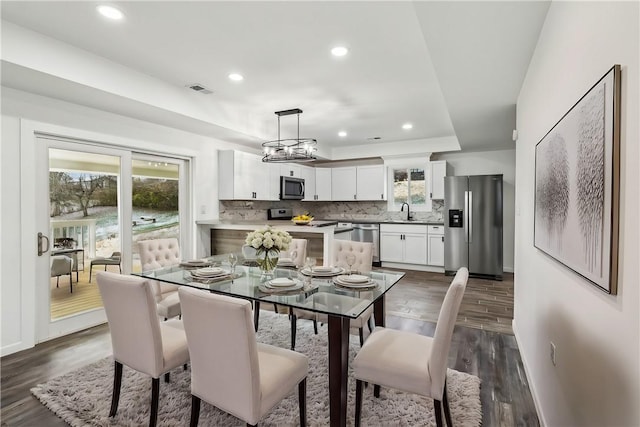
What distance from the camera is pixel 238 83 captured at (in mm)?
3412

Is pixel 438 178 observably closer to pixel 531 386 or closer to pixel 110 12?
pixel 531 386

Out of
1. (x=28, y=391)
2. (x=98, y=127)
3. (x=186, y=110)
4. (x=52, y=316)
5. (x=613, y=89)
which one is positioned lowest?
(x=28, y=391)

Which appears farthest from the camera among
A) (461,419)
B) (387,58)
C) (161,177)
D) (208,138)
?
(208,138)

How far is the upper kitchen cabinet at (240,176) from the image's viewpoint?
500 centimetres

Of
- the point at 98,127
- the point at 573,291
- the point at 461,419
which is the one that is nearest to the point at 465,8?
the point at 573,291

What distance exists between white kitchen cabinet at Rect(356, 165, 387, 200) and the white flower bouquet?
4.54 metres

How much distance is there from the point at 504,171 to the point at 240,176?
4676 mm

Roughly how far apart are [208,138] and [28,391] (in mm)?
3459

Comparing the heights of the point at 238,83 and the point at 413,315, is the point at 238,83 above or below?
above

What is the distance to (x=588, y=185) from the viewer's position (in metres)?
1.19

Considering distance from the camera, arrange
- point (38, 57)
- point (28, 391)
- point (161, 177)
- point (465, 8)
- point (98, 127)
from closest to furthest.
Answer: point (465, 8) < point (28, 391) < point (38, 57) < point (98, 127) < point (161, 177)

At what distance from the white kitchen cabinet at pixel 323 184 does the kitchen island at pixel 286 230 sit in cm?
245

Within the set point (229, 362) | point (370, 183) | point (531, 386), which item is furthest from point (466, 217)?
point (229, 362)

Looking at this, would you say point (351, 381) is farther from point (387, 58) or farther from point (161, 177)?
point (161, 177)
